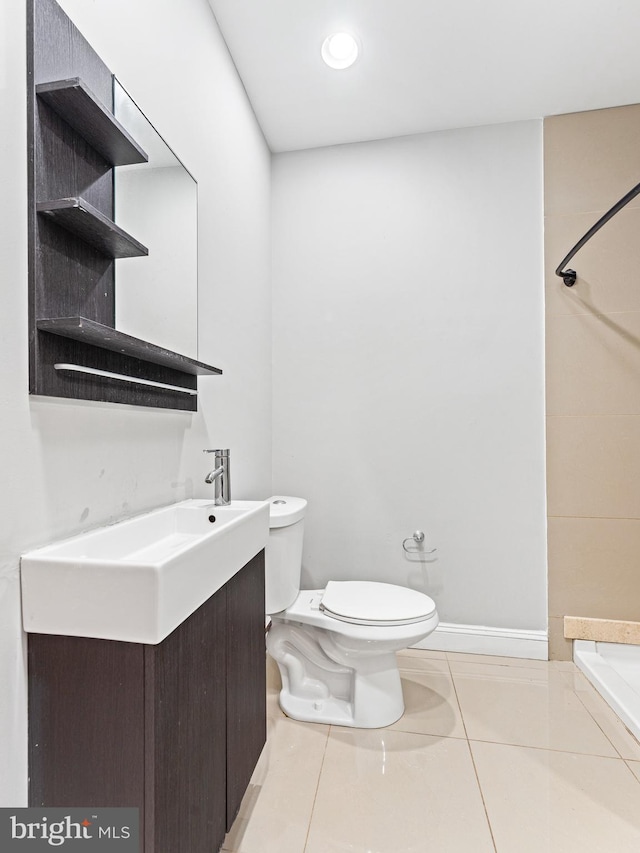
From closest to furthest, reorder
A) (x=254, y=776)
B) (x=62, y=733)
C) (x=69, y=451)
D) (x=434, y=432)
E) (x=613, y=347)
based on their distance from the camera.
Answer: (x=62, y=733) < (x=69, y=451) < (x=254, y=776) < (x=613, y=347) < (x=434, y=432)

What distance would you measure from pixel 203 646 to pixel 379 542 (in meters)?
1.44

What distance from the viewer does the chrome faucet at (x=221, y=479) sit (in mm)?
1374

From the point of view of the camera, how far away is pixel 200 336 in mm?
1571

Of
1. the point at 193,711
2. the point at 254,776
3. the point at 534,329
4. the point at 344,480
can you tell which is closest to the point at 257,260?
the point at 344,480

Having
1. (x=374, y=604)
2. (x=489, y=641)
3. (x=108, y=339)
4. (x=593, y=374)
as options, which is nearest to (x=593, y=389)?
(x=593, y=374)

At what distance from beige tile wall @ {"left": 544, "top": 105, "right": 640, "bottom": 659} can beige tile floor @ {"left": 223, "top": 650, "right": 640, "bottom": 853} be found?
0.48m

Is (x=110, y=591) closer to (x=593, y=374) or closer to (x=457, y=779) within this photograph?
(x=457, y=779)

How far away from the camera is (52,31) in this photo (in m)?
0.87

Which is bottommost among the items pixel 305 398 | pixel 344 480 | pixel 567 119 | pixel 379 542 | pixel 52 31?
pixel 379 542

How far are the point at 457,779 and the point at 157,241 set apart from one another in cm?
178

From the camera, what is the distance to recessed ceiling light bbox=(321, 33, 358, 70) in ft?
5.86

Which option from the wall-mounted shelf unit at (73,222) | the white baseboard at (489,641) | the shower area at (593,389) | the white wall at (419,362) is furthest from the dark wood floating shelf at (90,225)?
the white baseboard at (489,641)

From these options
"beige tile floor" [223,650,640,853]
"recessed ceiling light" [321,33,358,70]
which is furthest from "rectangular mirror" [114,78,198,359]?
"beige tile floor" [223,650,640,853]

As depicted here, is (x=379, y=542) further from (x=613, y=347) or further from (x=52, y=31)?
(x=52, y=31)
